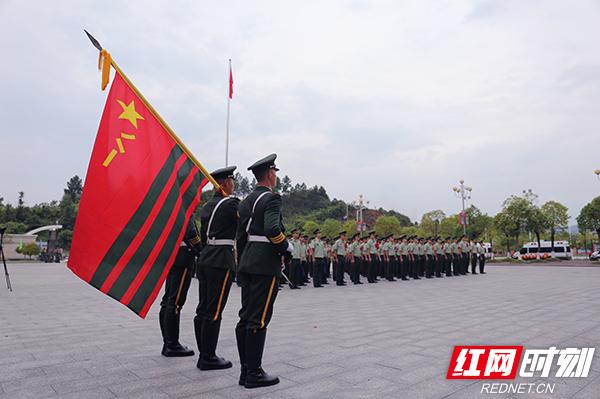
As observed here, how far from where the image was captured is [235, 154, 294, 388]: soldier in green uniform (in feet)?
12.1

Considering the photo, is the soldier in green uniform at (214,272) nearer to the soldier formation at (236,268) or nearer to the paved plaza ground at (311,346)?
the soldier formation at (236,268)

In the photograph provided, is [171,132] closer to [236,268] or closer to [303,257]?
[236,268]

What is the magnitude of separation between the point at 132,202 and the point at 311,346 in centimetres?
260

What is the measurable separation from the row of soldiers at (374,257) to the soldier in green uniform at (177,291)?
923cm

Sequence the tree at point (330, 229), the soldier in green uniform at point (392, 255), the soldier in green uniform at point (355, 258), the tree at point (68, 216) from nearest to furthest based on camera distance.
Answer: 1. the soldier in green uniform at point (355, 258)
2. the soldier in green uniform at point (392, 255)
3. the tree at point (330, 229)
4. the tree at point (68, 216)

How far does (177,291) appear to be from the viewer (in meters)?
4.78

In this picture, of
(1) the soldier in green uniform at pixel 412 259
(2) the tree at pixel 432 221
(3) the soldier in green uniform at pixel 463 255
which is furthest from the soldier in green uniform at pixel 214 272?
(2) the tree at pixel 432 221

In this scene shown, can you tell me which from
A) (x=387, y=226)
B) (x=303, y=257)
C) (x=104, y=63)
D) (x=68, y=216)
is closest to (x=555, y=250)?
(x=387, y=226)

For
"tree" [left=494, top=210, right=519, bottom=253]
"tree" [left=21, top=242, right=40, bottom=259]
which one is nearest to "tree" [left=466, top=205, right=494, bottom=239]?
"tree" [left=494, top=210, right=519, bottom=253]

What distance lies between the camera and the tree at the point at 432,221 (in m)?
66.9

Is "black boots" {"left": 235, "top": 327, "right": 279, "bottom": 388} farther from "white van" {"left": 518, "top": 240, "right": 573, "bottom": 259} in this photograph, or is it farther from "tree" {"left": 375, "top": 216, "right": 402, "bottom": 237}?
"tree" {"left": 375, "top": 216, "right": 402, "bottom": 237}

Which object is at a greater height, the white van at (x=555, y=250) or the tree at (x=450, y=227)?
the tree at (x=450, y=227)

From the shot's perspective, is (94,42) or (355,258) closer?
(94,42)

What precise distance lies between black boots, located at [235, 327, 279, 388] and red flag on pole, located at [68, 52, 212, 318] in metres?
1.10
